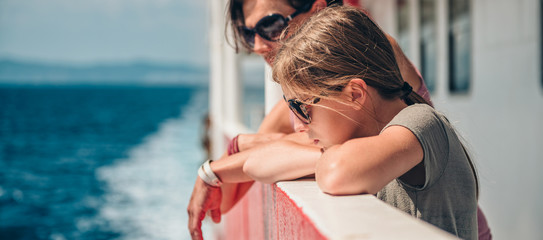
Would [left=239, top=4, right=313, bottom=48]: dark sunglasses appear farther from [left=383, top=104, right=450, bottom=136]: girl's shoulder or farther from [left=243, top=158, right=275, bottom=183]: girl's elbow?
[left=383, top=104, right=450, bottom=136]: girl's shoulder

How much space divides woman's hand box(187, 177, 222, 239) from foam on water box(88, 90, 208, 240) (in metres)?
7.22

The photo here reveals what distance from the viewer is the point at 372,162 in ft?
3.79

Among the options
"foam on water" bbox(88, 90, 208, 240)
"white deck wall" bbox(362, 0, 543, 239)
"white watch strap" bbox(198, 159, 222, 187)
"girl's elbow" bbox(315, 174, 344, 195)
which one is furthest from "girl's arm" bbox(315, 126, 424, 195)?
"foam on water" bbox(88, 90, 208, 240)

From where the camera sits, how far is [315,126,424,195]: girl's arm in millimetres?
1157

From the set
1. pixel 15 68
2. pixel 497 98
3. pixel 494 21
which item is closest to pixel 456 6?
pixel 494 21

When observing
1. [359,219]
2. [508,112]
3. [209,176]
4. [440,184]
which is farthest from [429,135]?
[508,112]

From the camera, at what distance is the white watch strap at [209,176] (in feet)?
6.20

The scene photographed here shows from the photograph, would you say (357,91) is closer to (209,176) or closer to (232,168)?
(232,168)

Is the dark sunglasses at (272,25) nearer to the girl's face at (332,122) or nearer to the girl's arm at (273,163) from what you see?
the girl's arm at (273,163)

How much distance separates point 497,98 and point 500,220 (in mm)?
1065

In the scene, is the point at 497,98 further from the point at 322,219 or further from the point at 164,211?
the point at 164,211

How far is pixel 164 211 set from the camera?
1148 cm

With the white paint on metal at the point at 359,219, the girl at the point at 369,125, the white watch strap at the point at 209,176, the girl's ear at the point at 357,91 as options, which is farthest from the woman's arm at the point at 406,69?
the white watch strap at the point at 209,176

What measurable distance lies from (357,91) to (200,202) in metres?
0.90
